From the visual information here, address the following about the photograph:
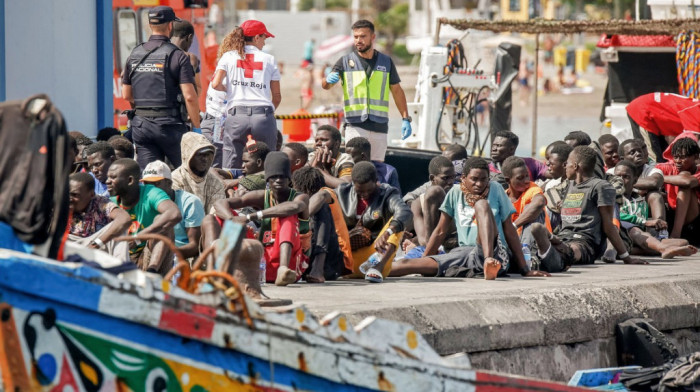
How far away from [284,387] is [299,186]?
9.81 ft

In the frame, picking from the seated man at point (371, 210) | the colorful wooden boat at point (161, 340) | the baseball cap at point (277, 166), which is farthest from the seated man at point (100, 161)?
the colorful wooden boat at point (161, 340)

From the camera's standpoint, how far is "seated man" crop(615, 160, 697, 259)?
32.1 feet

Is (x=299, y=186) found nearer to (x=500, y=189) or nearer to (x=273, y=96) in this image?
(x=500, y=189)

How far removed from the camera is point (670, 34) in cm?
1508

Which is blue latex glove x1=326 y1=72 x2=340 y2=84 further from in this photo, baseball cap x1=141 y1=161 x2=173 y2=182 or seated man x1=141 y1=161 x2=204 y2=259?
baseball cap x1=141 y1=161 x2=173 y2=182

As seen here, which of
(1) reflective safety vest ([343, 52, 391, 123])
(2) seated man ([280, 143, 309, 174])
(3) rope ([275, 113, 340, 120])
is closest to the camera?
(2) seated man ([280, 143, 309, 174])

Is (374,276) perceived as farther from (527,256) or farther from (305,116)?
(305,116)

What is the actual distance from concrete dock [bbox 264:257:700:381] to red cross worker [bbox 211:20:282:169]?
7.59ft

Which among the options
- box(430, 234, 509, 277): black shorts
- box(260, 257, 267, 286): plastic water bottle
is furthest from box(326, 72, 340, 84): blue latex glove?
box(260, 257, 267, 286): plastic water bottle

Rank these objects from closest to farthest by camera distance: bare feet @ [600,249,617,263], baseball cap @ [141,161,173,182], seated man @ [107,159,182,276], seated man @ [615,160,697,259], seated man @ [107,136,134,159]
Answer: seated man @ [107,159,182,276] → baseball cap @ [141,161,173,182] → seated man @ [107,136,134,159] → bare feet @ [600,249,617,263] → seated man @ [615,160,697,259]

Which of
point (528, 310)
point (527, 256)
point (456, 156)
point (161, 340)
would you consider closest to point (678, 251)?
point (527, 256)

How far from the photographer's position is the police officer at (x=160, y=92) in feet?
30.1

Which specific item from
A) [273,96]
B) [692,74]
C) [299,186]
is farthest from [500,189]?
[692,74]

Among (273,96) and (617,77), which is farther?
(617,77)
